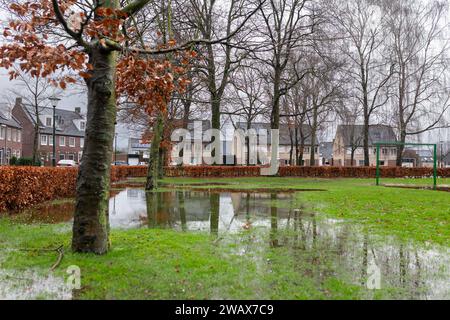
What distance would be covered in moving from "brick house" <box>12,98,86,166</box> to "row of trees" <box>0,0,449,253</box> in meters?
25.6

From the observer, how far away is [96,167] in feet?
18.1

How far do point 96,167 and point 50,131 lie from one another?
5754cm

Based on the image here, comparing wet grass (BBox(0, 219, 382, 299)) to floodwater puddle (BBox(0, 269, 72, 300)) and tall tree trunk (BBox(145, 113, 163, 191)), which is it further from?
tall tree trunk (BBox(145, 113, 163, 191))

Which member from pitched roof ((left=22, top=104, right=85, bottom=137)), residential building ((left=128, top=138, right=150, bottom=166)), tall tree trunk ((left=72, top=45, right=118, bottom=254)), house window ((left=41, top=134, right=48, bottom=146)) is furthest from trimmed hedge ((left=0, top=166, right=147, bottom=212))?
residential building ((left=128, top=138, right=150, bottom=166))

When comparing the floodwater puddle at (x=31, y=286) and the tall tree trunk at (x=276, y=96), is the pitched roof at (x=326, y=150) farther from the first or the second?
the floodwater puddle at (x=31, y=286)

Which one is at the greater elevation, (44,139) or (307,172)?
(44,139)

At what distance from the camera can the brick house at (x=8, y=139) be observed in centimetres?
4484

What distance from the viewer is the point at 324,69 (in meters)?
24.6

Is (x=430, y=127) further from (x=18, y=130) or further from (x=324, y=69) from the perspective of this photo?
(x=18, y=130)

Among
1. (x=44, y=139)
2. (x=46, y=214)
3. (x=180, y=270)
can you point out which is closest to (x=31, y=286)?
(x=180, y=270)

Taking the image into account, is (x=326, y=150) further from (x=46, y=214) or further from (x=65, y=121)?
(x=46, y=214)

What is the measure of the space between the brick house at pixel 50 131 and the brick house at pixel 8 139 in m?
3.10

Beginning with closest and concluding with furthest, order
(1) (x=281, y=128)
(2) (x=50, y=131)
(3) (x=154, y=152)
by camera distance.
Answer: (3) (x=154, y=152) < (2) (x=50, y=131) < (1) (x=281, y=128)
